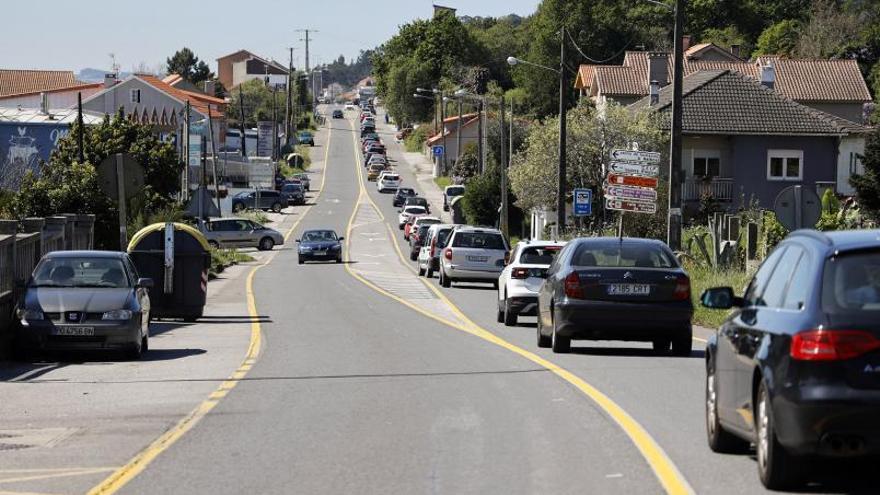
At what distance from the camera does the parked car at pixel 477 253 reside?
40031 mm

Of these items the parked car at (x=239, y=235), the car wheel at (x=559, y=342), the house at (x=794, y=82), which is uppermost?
the house at (x=794, y=82)

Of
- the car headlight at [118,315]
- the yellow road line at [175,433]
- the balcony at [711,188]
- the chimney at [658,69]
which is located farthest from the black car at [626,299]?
the chimney at [658,69]

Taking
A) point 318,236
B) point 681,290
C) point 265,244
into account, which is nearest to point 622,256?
point 681,290

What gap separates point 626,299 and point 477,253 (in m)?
21.1

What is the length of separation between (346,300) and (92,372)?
17.6 m

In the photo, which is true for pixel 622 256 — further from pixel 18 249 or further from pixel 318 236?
pixel 318 236

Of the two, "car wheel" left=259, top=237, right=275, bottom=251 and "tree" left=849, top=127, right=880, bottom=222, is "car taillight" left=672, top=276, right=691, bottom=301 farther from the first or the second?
"car wheel" left=259, top=237, right=275, bottom=251

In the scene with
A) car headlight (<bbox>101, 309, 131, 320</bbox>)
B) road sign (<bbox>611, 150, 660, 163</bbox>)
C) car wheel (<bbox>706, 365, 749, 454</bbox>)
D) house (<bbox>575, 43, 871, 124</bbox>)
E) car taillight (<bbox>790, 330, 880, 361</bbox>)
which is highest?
house (<bbox>575, 43, 871, 124</bbox>)

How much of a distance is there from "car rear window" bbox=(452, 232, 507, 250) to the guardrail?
1372cm

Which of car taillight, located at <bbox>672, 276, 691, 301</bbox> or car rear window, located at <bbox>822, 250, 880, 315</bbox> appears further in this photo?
car taillight, located at <bbox>672, 276, 691, 301</bbox>

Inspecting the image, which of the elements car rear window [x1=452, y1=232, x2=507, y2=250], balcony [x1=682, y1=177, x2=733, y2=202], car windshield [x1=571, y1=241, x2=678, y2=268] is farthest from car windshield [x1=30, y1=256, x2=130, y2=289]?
balcony [x1=682, y1=177, x2=733, y2=202]

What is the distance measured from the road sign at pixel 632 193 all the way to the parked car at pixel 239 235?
3994 centimetres

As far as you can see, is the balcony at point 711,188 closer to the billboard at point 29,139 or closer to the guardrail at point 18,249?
the billboard at point 29,139

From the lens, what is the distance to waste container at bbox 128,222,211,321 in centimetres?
2898
